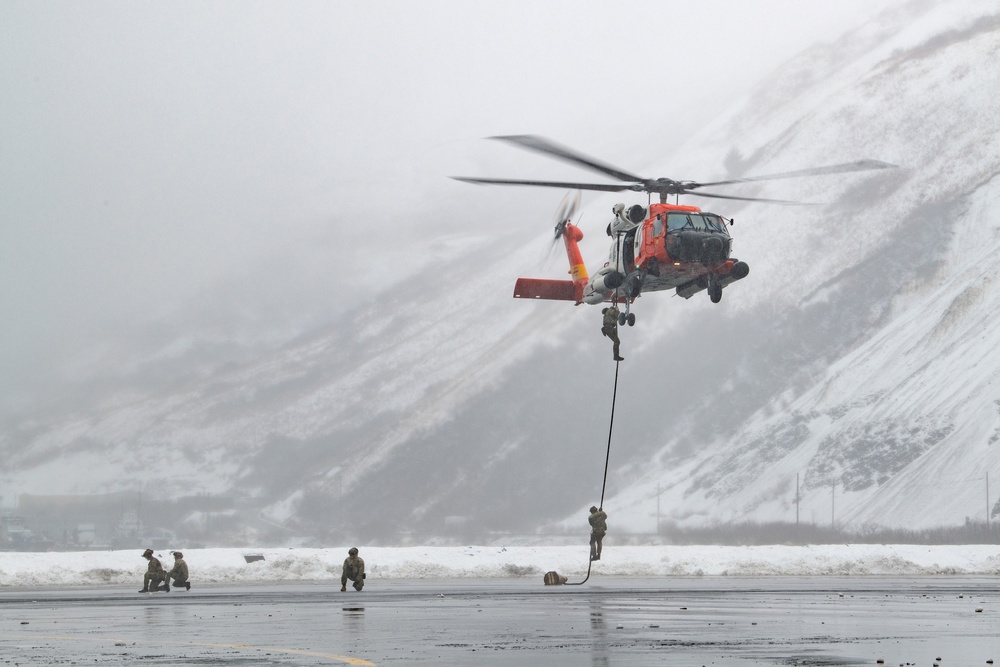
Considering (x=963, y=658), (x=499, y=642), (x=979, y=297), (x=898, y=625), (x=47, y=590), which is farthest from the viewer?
(x=979, y=297)

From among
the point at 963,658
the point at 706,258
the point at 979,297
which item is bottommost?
the point at 963,658

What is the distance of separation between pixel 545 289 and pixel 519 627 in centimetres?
2061

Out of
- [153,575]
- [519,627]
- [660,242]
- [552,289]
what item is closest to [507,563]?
[552,289]

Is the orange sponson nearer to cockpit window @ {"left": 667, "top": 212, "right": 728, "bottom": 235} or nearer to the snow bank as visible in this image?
cockpit window @ {"left": 667, "top": 212, "right": 728, "bottom": 235}

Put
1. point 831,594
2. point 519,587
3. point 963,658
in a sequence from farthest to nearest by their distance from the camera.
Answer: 1. point 519,587
2. point 831,594
3. point 963,658

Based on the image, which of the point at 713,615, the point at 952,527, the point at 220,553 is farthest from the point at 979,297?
the point at 713,615

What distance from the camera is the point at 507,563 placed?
157 ft

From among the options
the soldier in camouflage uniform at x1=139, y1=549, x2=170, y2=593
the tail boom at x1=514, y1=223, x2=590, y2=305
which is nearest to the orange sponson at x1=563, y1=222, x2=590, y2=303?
the tail boom at x1=514, y1=223, x2=590, y2=305

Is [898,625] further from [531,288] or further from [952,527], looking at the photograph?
[952,527]

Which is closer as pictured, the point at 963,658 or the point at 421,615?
the point at 963,658

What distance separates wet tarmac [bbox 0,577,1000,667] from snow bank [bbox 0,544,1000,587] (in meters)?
11.1

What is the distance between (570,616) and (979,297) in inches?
7574

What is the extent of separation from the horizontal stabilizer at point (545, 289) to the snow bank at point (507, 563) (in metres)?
11.1

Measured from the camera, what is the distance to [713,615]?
23.1 meters
